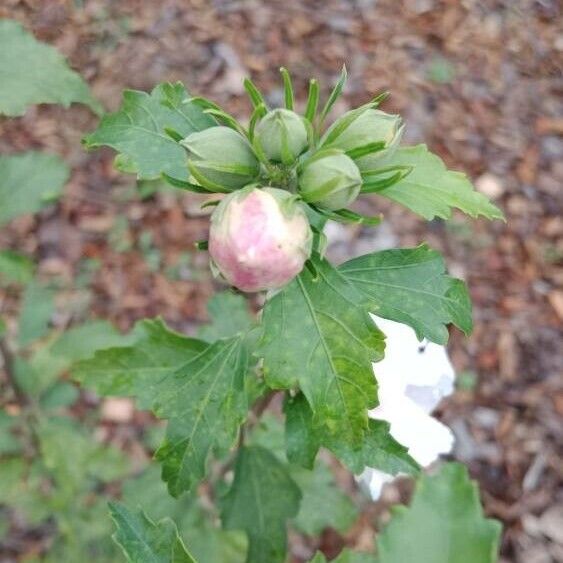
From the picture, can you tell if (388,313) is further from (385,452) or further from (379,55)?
(379,55)

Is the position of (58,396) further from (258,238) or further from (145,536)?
(258,238)

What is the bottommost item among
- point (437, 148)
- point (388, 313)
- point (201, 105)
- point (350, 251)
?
point (350, 251)

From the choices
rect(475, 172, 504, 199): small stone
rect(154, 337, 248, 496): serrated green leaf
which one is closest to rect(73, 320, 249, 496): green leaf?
rect(154, 337, 248, 496): serrated green leaf

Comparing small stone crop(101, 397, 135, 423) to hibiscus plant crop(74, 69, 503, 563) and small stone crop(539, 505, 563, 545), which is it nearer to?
hibiscus plant crop(74, 69, 503, 563)

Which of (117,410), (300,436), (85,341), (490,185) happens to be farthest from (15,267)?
(490,185)

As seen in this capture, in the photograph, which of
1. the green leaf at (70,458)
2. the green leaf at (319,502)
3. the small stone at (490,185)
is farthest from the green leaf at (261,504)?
the small stone at (490,185)

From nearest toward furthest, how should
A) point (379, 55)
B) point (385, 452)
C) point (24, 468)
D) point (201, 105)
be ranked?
point (201, 105) < point (385, 452) < point (24, 468) < point (379, 55)

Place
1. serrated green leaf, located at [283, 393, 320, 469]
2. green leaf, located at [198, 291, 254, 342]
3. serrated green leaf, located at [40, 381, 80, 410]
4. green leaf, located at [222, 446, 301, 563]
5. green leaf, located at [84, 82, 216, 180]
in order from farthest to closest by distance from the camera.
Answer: serrated green leaf, located at [40, 381, 80, 410] < green leaf, located at [198, 291, 254, 342] < green leaf, located at [222, 446, 301, 563] < serrated green leaf, located at [283, 393, 320, 469] < green leaf, located at [84, 82, 216, 180]

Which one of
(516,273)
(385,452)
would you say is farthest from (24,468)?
(516,273)
